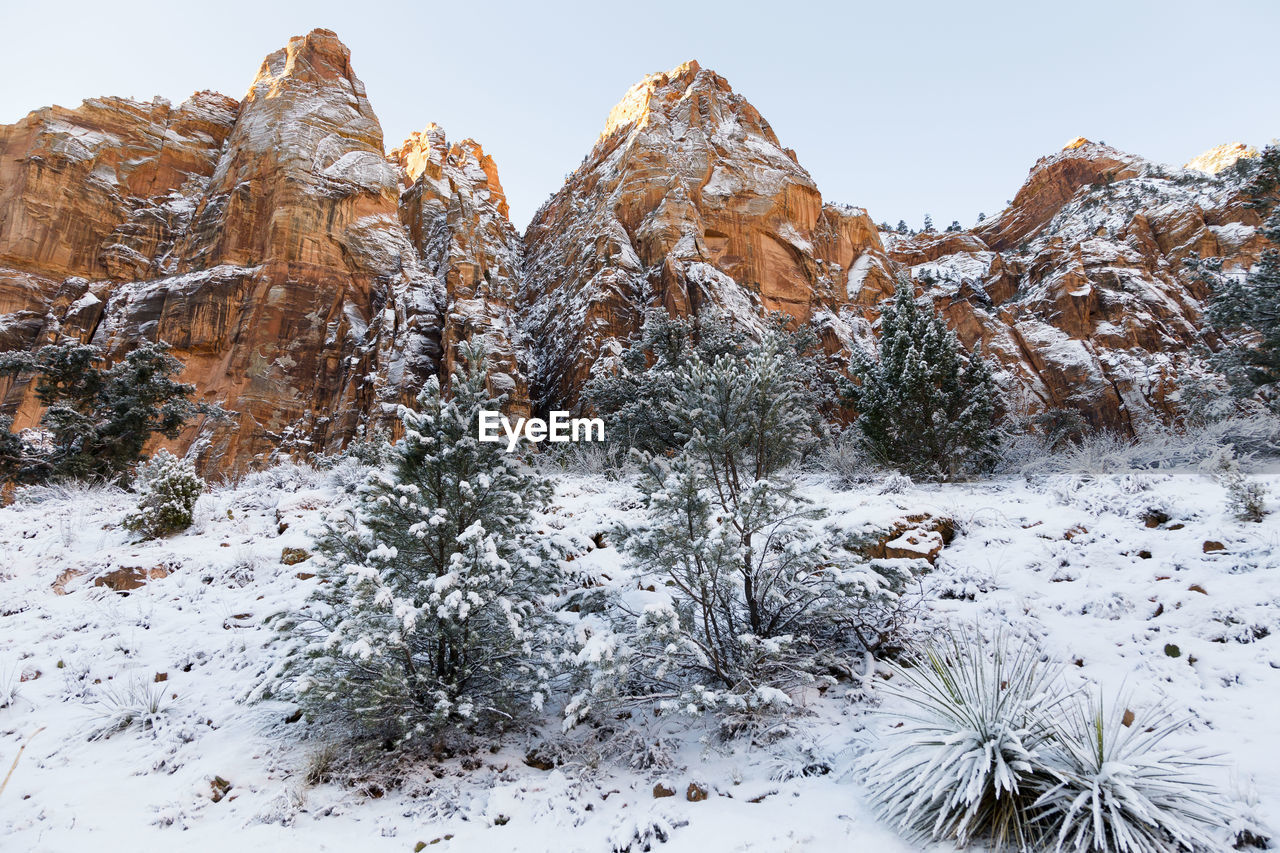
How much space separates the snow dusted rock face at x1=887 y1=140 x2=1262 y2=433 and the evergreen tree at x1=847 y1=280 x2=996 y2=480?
17.8 metres

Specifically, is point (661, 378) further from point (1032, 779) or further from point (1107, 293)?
point (1107, 293)

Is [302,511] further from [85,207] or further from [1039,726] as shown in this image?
[85,207]

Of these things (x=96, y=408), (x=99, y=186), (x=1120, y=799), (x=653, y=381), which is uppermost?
(x=99, y=186)

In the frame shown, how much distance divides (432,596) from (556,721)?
207 cm

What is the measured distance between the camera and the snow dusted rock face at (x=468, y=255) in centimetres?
3419

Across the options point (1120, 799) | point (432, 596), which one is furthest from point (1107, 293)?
point (432, 596)

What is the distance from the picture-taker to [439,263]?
1585 inches

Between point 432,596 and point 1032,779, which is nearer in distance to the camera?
point 1032,779

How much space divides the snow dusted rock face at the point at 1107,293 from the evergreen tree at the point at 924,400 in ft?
58.5

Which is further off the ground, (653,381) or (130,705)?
(653,381)

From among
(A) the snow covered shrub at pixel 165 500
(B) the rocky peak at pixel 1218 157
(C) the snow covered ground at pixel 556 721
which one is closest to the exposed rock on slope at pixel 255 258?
(A) the snow covered shrub at pixel 165 500

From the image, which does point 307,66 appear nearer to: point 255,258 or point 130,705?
point 255,258

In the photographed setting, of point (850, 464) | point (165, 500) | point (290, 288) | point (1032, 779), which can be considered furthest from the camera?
point (290, 288)

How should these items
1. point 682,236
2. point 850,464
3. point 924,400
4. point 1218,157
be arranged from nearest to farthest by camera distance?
point 924,400, point 850,464, point 682,236, point 1218,157
